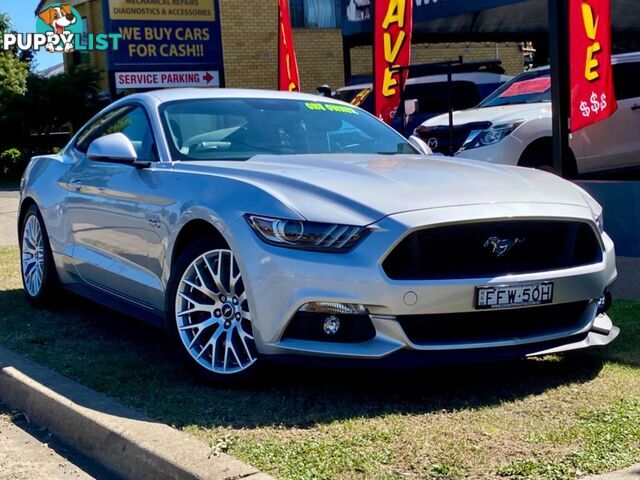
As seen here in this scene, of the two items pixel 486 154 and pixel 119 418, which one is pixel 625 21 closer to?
pixel 486 154

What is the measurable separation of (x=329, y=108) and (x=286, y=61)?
789 centimetres

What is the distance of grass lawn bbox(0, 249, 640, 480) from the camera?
365 centimetres

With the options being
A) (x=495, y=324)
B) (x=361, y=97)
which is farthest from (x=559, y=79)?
(x=361, y=97)

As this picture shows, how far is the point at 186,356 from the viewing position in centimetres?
480

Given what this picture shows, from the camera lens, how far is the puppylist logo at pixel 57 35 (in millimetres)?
26984

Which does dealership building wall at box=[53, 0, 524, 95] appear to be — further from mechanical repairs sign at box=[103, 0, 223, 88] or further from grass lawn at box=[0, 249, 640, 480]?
grass lawn at box=[0, 249, 640, 480]

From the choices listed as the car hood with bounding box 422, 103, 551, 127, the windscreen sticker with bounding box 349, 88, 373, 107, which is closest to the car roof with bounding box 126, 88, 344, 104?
the car hood with bounding box 422, 103, 551, 127

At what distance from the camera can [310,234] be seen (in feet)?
14.1

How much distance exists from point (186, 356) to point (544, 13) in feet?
51.7

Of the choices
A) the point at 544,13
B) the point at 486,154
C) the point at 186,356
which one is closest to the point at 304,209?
the point at 186,356

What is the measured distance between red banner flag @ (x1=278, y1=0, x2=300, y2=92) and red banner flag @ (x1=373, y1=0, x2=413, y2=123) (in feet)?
9.50

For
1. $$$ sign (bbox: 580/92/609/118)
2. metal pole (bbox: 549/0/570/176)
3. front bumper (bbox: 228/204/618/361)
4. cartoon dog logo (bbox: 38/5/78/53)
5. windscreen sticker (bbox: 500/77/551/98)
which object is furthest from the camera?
cartoon dog logo (bbox: 38/5/78/53)

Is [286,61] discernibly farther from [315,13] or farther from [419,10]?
[315,13]

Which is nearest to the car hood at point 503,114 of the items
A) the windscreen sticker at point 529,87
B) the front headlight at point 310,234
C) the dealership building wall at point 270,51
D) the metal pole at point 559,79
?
the windscreen sticker at point 529,87
